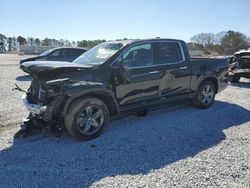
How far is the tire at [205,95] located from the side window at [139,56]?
1911 mm

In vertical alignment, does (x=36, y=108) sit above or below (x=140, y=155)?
above

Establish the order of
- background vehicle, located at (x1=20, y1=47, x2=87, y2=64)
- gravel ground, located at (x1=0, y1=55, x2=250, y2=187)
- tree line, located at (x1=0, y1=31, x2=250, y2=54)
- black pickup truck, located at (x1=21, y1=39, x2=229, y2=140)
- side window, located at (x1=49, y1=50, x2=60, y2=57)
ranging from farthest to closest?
tree line, located at (x1=0, y1=31, x2=250, y2=54), side window, located at (x1=49, y1=50, x2=60, y2=57), background vehicle, located at (x1=20, y1=47, x2=87, y2=64), black pickup truck, located at (x1=21, y1=39, x2=229, y2=140), gravel ground, located at (x1=0, y1=55, x2=250, y2=187)

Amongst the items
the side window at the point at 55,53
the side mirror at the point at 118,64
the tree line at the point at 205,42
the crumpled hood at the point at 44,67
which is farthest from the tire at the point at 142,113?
the tree line at the point at 205,42

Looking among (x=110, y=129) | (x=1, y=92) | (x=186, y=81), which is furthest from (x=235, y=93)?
(x=1, y=92)

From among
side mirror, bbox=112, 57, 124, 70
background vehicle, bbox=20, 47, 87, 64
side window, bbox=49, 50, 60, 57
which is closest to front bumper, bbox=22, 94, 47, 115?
side mirror, bbox=112, 57, 124, 70

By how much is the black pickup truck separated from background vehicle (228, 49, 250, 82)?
17.1ft

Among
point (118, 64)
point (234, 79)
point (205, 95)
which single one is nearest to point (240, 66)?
point (234, 79)

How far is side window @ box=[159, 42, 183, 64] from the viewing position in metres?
7.36

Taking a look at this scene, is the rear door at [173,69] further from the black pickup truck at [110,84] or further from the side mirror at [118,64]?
the side mirror at [118,64]

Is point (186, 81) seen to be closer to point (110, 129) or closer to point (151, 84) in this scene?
point (151, 84)

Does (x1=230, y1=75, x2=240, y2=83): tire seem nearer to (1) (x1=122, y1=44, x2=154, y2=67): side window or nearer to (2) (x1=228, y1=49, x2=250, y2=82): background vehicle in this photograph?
(2) (x1=228, y1=49, x2=250, y2=82): background vehicle

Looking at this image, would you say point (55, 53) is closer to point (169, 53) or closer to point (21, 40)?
point (169, 53)

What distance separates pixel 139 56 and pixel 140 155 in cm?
244

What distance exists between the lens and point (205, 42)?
77938mm
